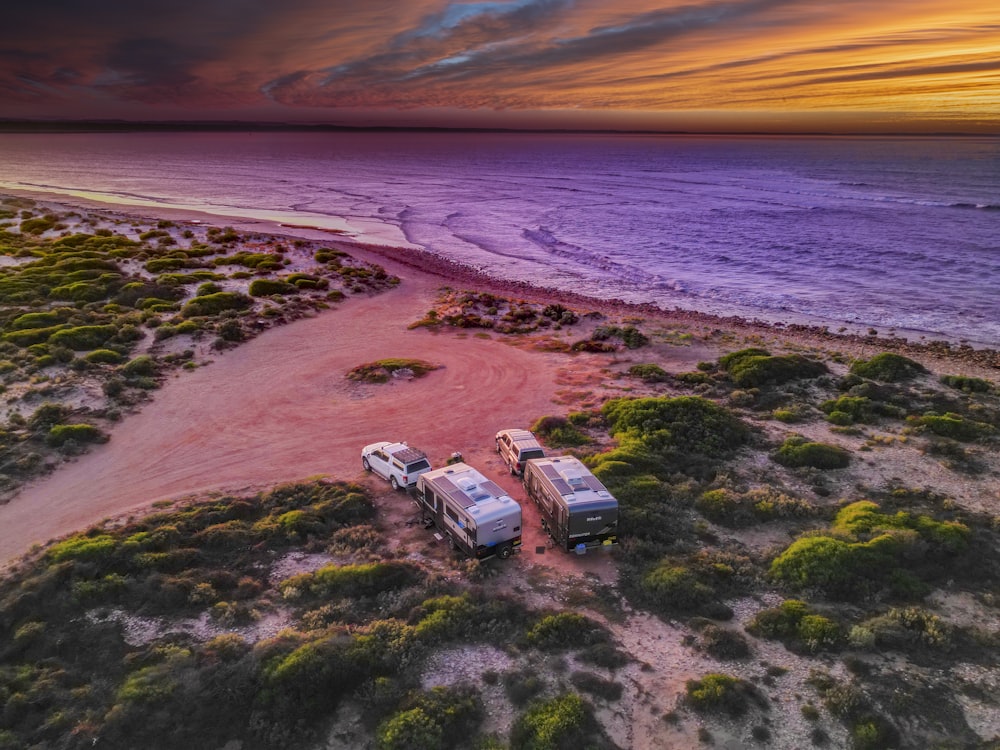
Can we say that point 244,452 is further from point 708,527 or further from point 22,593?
point 708,527

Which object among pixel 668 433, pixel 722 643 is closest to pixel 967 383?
pixel 668 433

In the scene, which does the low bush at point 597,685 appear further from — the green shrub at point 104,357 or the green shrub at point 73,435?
the green shrub at point 104,357

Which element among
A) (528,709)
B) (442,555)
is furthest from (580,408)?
(528,709)

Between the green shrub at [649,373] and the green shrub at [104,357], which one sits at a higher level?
the green shrub at [104,357]

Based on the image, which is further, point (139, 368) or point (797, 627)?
point (139, 368)

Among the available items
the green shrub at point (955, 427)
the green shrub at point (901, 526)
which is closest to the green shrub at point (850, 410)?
the green shrub at point (955, 427)

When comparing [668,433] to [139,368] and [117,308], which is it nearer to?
[139,368]
